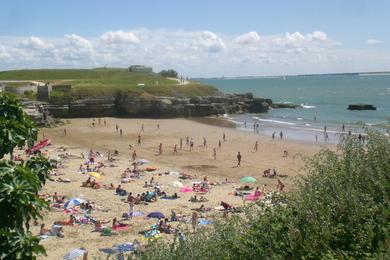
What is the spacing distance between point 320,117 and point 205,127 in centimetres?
2246

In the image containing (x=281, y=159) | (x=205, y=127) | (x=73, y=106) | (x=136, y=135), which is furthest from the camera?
(x=73, y=106)

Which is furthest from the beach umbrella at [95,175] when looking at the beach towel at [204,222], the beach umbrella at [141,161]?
the beach towel at [204,222]

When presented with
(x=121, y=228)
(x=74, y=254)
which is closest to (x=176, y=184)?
(x=121, y=228)

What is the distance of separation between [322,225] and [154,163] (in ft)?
95.0

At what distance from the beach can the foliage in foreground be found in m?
3.25

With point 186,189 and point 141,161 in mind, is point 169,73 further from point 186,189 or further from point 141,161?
point 186,189

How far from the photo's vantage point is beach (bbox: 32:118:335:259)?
21.9 m

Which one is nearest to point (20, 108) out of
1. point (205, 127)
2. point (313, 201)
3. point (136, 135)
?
point (313, 201)

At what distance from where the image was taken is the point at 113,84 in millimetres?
80688

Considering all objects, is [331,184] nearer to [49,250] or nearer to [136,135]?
[49,250]

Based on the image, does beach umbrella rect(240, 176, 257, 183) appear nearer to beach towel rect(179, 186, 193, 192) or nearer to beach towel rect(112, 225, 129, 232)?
beach towel rect(179, 186, 193, 192)

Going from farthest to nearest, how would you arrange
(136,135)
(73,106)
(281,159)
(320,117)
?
(320,117) < (73,106) < (136,135) < (281,159)

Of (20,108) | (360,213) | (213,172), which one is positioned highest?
(20,108)

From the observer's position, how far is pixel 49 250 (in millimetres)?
19047
